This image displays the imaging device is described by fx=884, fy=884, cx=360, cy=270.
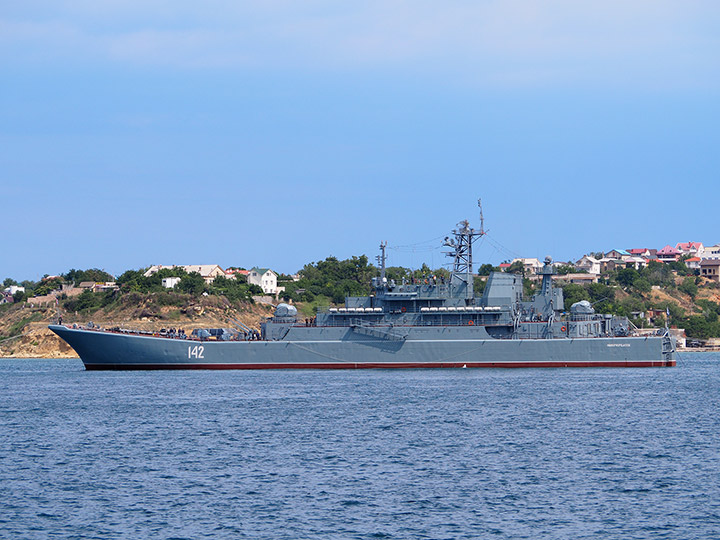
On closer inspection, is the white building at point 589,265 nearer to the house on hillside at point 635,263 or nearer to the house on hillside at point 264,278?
the house on hillside at point 635,263

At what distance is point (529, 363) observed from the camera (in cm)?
6059

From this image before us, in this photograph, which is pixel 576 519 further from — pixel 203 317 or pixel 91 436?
→ pixel 203 317

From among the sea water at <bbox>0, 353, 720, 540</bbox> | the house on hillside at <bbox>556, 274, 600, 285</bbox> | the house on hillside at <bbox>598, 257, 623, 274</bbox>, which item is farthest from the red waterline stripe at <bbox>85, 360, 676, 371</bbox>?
the house on hillside at <bbox>598, 257, 623, 274</bbox>

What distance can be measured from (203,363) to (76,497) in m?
38.7

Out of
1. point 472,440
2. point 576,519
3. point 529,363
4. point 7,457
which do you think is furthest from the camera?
point 529,363

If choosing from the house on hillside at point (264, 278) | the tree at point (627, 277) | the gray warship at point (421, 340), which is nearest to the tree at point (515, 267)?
the tree at point (627, 277)

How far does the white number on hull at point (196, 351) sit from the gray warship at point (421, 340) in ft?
0.23

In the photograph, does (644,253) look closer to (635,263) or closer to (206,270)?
(635,263)

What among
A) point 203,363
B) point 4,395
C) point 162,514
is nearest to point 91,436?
point 162,514

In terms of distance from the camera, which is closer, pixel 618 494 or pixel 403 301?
pixel 618 494

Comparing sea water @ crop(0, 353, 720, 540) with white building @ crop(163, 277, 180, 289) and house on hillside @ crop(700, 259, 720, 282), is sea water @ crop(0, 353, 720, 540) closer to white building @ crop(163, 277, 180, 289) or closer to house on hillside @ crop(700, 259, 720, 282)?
white building @ crop(163, 277, 180, 289)

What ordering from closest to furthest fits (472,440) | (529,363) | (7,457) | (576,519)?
1. (576,519)
2. (7,457)
3. (472,440)
4. (529,363)

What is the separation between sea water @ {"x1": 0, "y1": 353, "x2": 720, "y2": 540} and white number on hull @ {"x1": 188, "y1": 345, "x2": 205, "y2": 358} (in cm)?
1304

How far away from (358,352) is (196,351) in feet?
37.0
